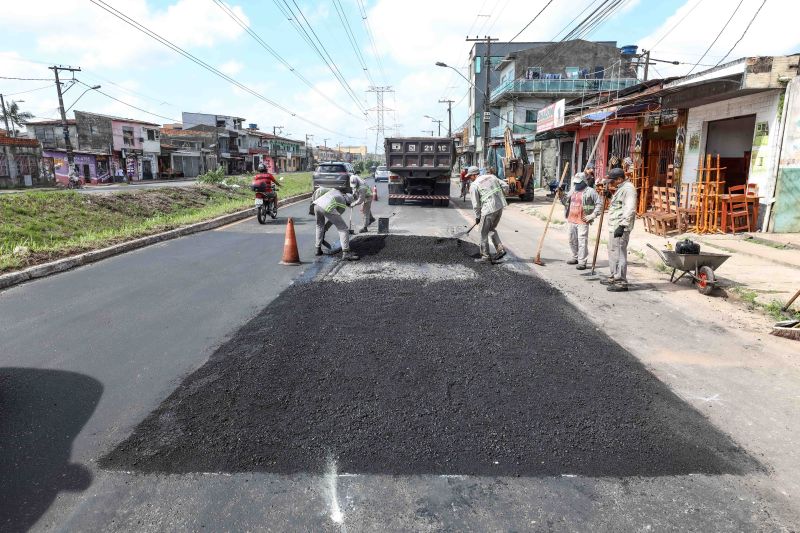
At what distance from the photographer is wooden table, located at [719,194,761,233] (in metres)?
11.9

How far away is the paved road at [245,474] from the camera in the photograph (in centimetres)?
254

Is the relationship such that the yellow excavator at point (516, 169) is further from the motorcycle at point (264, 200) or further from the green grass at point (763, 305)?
the green grass at point (763, 305)

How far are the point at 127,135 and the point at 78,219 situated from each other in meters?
45.7

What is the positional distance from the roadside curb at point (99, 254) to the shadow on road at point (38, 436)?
3.81 meters

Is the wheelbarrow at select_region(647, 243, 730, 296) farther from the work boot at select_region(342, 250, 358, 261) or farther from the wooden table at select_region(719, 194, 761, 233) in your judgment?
the wooden table at select_region(719, 194, 761, 233)

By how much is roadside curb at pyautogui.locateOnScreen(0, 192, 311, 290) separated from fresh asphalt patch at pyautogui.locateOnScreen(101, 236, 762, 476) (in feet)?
13.7

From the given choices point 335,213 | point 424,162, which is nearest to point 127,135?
point 424,162

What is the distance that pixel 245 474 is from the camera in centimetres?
287

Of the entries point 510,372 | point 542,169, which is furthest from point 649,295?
point 542,169

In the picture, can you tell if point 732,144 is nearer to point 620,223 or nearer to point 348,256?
point 620,223

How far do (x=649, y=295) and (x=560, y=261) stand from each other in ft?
8.31

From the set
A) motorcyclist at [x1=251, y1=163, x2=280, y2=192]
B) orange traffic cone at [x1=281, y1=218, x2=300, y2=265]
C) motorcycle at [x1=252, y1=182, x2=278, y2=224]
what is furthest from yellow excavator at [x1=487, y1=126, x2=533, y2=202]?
orange traffic cone at [x1=281, y1=218, x2=300, y2=265]

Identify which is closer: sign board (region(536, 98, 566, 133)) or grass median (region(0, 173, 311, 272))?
grass median (region(0, 173, 311, 272))

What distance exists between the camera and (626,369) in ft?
14.4
